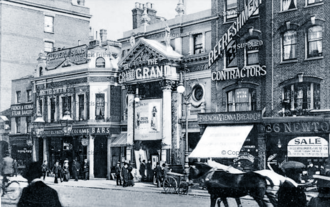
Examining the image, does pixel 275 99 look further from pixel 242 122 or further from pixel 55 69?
pixel 55 69

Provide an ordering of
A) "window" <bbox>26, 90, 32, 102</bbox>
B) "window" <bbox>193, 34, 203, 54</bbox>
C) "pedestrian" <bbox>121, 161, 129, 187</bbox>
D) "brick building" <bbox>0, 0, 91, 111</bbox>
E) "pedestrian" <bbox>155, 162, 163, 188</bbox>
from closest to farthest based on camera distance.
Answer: "brick building" <bbox>0, 0, 91, 111</bbox>, "pedestrian" <bbox>155, 162, 163, 188</bbox>, "pedestrian" <bbox>121, 161, 129, 187</bbox>, "window" <bbox>193, 34, 203, 54</bbox>, "window" <bbox>26, 90, 32, 102</bbox>

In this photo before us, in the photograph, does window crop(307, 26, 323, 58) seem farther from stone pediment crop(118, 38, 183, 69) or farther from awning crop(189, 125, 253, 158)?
stone pediment crop(118, 38, 183, 69)

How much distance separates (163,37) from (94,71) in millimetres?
6213

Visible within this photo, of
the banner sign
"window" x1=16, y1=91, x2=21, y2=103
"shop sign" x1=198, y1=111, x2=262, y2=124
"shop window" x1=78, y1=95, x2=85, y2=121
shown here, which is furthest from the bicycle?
"window" x1=16, y1=91, x2=21, y2=103

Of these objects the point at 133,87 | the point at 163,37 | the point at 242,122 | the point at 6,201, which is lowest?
the point at 6,201

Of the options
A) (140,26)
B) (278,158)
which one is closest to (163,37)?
(140,26)

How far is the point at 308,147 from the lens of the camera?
22547 millimetres

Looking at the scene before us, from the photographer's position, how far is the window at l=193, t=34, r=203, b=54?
29.7 m

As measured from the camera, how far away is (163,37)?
31750 mm

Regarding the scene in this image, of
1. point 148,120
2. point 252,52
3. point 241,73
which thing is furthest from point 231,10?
point 148,120

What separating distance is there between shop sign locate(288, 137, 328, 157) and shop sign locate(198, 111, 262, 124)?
2.19m

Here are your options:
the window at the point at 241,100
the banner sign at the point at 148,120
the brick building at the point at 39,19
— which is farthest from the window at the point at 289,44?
the banner sign at the point at 148,120

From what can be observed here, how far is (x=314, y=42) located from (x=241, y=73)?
4.53 meters

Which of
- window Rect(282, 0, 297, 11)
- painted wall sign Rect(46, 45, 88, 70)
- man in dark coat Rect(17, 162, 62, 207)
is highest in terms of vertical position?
window Rect(282, 0, 297, 11)
